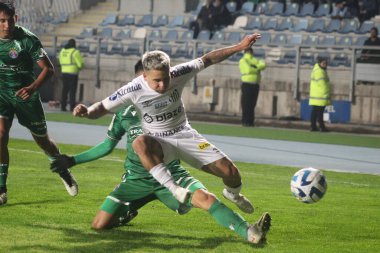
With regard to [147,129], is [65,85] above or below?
below

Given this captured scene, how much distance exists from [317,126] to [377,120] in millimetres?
1720

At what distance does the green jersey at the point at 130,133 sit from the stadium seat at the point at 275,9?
80.3ft

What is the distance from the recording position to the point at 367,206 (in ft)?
42.4

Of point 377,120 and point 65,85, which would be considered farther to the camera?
point 65,85

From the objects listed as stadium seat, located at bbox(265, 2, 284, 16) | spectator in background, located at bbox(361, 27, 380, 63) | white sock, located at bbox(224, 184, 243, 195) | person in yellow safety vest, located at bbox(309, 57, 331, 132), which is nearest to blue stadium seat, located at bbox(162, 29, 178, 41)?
stadium seat, located at bbox(265, 2, 284, 16)

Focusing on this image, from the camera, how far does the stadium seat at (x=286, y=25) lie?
33.5 metres

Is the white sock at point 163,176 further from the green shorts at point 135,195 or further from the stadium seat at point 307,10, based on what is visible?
the stadium seat at point 307,10

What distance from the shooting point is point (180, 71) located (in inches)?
381

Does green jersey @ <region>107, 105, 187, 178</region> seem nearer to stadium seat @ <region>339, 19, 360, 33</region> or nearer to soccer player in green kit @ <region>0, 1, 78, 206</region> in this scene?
soccer player in green kit @ <region>0, 1, 78, 206</region>

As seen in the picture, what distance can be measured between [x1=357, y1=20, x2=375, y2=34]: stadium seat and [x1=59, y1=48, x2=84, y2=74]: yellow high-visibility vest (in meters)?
8.70

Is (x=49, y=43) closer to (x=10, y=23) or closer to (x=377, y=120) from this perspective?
(x=377, y=120)

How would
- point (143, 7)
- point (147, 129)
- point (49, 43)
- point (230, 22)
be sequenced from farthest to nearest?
point (143, 7) < point (49, 43) < point (230, 22) < point (147, 129)

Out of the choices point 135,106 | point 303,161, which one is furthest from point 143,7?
point 135,106

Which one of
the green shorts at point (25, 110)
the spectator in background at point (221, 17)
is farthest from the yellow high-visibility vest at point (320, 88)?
the green shorts at point (25, 110)
